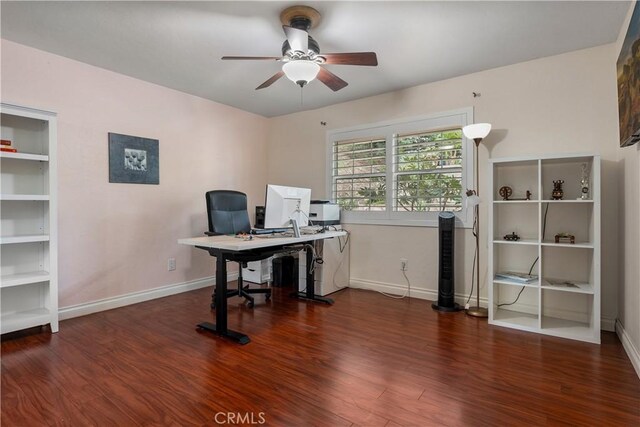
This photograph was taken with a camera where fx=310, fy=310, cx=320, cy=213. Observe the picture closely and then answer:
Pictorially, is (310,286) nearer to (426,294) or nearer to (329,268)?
(329,268)

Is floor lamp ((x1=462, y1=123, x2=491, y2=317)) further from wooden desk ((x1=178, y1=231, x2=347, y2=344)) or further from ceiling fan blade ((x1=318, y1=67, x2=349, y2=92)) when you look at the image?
wooden desk ((x1=178, y1=231, x2=347, y2=344))

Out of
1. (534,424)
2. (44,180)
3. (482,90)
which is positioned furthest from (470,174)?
(44,180)

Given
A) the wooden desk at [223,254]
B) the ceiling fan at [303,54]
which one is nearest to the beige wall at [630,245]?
the ceiling fan at [303,54]

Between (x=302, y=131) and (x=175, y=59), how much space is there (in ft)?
6.50

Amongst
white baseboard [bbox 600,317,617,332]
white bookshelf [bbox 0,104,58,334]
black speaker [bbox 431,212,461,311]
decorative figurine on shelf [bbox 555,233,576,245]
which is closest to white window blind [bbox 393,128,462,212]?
black speaker [bbox 431,212,461,311]

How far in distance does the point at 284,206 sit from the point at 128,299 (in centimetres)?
203

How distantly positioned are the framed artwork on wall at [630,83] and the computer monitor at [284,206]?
234 centimetres

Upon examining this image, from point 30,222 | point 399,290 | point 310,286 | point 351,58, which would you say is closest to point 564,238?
point 399,290

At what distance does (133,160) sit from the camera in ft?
10.9

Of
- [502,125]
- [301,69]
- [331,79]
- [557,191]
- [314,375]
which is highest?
[331,79]

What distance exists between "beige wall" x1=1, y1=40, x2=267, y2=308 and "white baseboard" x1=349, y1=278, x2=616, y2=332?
79.3 inches

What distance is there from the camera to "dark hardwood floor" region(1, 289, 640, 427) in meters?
1.54

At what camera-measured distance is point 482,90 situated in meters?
3.16

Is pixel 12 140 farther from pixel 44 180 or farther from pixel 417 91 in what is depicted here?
pixel 417 91
